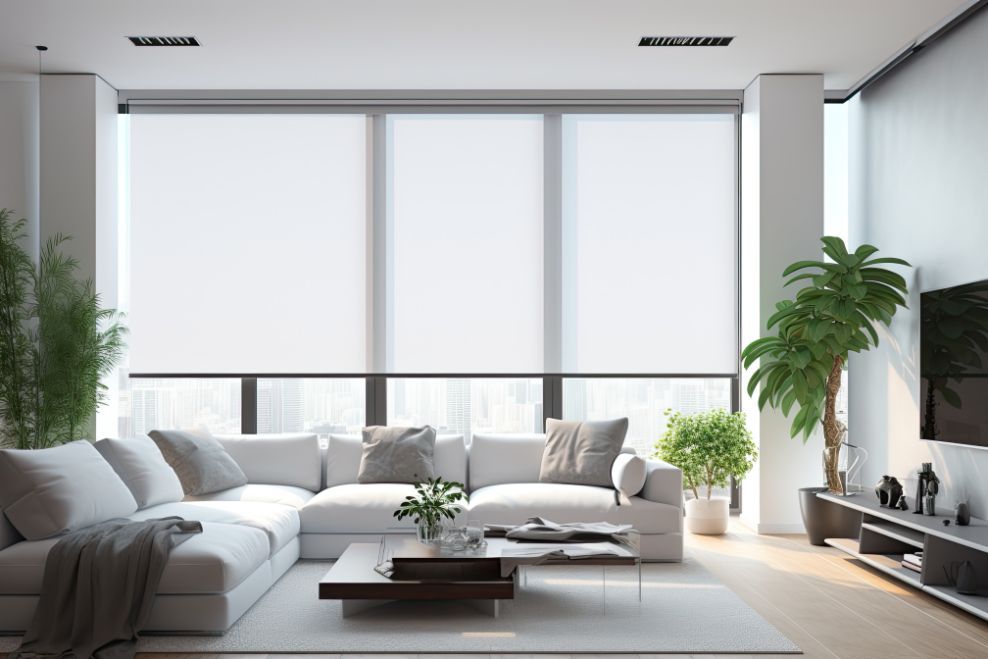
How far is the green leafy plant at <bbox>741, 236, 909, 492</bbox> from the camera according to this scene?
6012 millimetres

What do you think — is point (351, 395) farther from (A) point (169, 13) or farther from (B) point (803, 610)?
(B) point (803, 610)

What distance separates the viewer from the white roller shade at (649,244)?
7246 millimetres

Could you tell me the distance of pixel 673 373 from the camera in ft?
23.8

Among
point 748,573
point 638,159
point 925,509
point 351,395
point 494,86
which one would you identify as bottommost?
point 748,573

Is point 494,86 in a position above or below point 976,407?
above

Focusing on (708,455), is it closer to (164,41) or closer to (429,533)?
(429,533)

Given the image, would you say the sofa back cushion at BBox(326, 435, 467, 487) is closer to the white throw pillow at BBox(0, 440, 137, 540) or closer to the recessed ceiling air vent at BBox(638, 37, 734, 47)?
the white throw pillow at BBox(0, 440, 137, 540)

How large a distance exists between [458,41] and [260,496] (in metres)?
3.27

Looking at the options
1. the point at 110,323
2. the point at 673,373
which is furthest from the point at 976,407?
the point at 110,323

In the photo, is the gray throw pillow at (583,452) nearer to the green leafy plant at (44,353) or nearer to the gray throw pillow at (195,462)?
the gray throw pillow at (195,462)

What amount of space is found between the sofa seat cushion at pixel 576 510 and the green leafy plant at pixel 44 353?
298cm

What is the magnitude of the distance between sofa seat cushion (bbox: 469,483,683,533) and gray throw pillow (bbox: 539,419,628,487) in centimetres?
32

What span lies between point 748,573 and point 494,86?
403cm

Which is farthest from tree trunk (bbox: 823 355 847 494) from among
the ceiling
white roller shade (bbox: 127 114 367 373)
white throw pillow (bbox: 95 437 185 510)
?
white throw pillow (bbox: 95 437 185 510)
